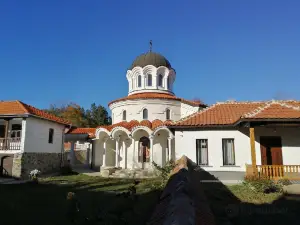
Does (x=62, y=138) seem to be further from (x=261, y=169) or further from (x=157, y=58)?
(x=261, y=169)

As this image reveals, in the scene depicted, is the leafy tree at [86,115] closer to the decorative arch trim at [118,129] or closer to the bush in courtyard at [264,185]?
the decorative arch trim at [118,129]

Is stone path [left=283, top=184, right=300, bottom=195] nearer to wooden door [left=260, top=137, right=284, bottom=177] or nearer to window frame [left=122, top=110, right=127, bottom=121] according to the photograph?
wooden door [left=260, top=137, right=284, bottom=177]

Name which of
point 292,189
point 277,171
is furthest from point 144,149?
point 292,189

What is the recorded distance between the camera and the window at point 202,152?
671 inches

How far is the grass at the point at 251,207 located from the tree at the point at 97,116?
4946 centimetres

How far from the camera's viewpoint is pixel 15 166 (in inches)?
769

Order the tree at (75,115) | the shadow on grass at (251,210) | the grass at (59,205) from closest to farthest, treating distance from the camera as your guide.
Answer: the grass at (59,205) < the shadow on grass at (251,210) < the tree at (75,115)

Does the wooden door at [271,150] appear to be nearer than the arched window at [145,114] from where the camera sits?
Yes

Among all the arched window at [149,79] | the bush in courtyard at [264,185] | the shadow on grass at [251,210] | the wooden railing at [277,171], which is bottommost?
the shadow on grass at [251,210]

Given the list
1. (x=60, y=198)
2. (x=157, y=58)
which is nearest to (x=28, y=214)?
(x=60, y=198)

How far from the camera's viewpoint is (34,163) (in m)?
21.0

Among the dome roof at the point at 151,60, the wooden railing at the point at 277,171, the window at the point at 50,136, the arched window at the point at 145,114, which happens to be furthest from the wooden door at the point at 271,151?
the window at the point at 50,136

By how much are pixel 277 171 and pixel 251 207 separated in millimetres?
5695

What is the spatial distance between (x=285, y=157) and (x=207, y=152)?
4919mm
